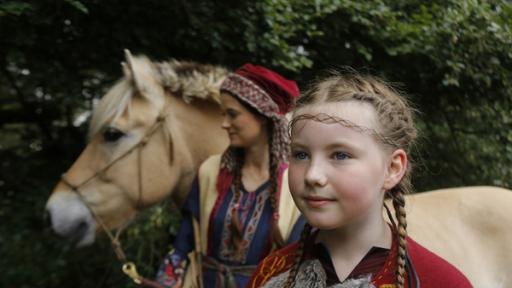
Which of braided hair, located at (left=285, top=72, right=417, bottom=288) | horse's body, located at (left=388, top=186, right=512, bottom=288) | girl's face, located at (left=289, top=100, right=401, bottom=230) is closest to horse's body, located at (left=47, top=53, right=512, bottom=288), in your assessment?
horse's body, located at (left=388, top=186, right=512, bottom=288)

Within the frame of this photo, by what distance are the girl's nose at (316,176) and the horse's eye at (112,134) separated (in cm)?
148

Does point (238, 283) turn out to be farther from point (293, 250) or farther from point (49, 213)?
point (49, 213)

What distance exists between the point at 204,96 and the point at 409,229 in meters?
1.05

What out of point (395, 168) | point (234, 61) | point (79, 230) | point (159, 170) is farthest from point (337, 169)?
point (234, 61)

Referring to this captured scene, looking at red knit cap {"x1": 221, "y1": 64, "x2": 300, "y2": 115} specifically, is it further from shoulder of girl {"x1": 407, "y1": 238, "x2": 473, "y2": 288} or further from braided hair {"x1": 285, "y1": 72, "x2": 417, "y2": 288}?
shoulder of girl {"x1": 407, "y1": 238, "x2": 473, "y2": 288}

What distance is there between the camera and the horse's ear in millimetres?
2275

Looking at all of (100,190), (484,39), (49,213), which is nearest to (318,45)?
(484,39)

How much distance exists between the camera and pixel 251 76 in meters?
2.01

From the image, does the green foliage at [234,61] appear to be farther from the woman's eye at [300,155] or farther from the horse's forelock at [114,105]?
the woman's eye at [300,155]

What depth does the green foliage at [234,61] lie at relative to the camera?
2633 millimetres

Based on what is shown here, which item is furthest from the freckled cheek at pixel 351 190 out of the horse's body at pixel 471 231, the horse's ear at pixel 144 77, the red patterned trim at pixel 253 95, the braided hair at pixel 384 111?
the horse's ear at pixel 144 77

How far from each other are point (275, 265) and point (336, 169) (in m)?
0.31

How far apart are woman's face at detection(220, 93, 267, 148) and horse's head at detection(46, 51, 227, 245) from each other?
0.40 metres

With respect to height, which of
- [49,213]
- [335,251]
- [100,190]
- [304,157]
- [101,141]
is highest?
[304,157]
